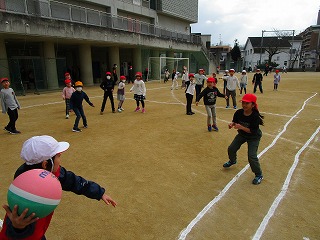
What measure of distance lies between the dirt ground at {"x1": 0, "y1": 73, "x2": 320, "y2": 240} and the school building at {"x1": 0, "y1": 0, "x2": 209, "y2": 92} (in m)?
10.3

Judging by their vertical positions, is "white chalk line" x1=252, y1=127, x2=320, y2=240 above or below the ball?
below

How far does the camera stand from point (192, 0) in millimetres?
41031

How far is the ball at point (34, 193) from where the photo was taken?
5.71ft

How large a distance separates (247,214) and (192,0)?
43.0m

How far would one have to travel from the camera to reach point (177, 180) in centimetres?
494

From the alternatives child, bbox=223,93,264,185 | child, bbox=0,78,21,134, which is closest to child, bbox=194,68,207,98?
child, bbox=0,78,21,134

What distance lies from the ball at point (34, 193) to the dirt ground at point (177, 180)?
180cm

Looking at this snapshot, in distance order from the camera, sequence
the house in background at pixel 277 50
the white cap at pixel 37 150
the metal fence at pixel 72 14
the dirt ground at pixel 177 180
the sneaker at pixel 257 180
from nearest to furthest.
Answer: the white cap at pixel 37 150 → the dirt ground at pixel 177 180 → the sneaker at pixel 257 180 → the metal fence at pixel 72 14 → the house in background at pixel 277 50

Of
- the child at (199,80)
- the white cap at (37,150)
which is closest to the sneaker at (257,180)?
the white cap at (37,150)

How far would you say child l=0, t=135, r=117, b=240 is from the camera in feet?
5.91

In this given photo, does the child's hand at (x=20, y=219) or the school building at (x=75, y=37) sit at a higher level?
the school building at (x=75, y=37)

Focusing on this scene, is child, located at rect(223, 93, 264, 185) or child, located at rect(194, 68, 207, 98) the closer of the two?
child, located at rect(223, 93, 264, 185)

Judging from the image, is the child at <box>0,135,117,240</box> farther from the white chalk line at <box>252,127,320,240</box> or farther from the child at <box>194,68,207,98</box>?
the child at <box>194,68,207,98</box>

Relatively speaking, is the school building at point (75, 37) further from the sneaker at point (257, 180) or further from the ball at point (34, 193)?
the ball at point (34, 193)
